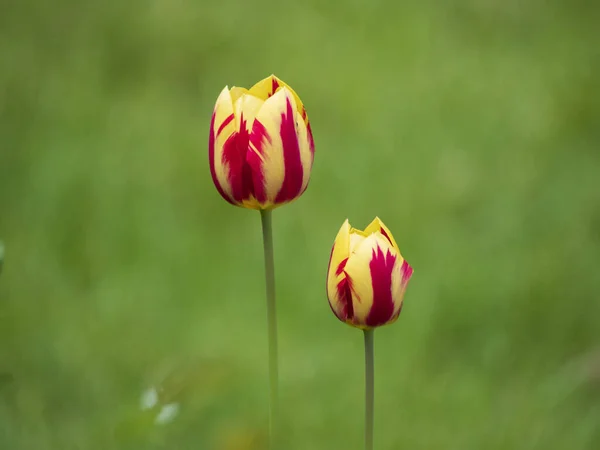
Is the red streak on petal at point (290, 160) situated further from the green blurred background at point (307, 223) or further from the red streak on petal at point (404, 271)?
the green blurred background at point (307, 223)

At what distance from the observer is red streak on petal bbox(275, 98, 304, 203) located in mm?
637

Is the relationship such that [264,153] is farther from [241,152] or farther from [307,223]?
[307,223]

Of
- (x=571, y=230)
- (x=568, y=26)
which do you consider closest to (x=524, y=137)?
(x=571, y=230)

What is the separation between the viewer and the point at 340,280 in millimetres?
626

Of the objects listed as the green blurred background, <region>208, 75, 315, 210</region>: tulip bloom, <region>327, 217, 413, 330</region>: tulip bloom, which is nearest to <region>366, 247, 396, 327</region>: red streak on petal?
<region>327, 217, 413, 330</region>: tulip bloom

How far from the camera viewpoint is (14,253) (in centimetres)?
139

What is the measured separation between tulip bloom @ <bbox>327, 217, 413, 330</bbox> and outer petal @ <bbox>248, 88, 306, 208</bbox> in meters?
0.07

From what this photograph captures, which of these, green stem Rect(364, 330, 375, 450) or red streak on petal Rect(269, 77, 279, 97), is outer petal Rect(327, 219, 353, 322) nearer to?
green stem Rect(364, 330, 375, 450)

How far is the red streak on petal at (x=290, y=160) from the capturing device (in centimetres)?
64

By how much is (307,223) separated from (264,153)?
854 mm

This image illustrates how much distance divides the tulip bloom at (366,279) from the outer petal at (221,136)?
0.11 m

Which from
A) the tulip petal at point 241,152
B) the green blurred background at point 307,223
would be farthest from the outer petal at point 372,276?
the green blurred background at point 307,223

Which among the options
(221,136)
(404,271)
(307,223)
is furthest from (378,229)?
(307,223)

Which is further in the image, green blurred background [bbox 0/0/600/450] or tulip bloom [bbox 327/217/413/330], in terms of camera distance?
green blurred background [bbox 0/0/600/450]
